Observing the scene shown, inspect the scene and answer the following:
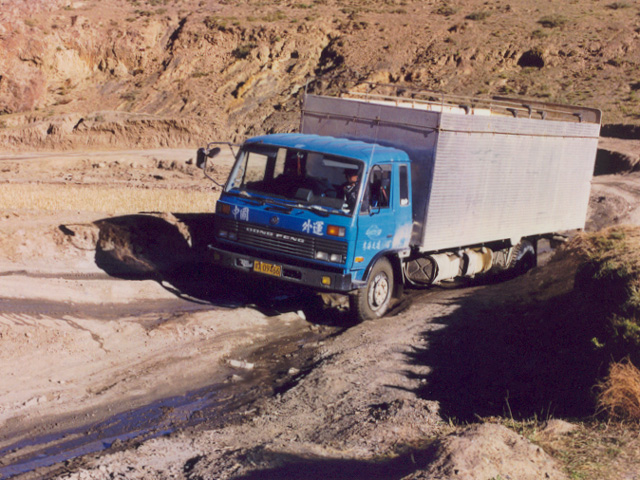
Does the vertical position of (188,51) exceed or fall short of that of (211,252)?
it exceeds it

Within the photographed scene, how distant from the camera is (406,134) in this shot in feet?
39.0

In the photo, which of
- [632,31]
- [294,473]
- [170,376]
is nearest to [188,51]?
[632,31]

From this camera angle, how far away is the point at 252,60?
43812 millimetres

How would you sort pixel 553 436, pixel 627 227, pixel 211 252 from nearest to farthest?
pixel 553 436, pixel 211 252, pixel 627 227

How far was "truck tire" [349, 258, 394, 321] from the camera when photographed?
36.8 ft

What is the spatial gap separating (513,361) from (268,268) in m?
3.64

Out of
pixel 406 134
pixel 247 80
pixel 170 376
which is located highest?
pixel 247 80

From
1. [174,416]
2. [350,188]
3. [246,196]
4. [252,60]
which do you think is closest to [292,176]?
[246,196]

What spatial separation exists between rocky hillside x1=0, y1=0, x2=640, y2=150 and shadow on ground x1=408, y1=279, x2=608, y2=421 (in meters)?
28.0

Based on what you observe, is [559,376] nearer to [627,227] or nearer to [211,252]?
[627,227]

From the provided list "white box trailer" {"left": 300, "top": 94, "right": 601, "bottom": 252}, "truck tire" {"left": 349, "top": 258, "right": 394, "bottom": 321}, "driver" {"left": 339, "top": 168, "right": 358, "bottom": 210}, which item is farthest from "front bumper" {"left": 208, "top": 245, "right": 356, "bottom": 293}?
"white box trailer" {"left": 300, "top": 94, "right": 601, "bottom": 252}

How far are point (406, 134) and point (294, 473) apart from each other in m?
7.03

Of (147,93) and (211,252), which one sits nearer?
(211,252)

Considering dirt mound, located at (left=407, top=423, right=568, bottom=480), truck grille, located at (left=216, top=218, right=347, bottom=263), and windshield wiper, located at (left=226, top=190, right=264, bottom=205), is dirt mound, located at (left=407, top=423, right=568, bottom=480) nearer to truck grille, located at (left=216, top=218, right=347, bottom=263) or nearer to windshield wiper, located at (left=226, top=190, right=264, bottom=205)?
truck grille, located at (left=216, top=218, right=347, bottom=263)
